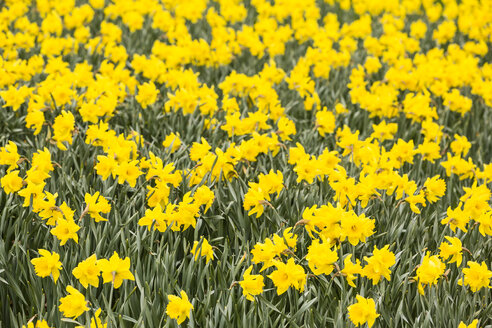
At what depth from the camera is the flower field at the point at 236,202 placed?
2.42 meters

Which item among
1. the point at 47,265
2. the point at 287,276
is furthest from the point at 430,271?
the point at 47,265

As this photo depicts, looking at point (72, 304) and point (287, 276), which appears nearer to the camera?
point (72, 304)

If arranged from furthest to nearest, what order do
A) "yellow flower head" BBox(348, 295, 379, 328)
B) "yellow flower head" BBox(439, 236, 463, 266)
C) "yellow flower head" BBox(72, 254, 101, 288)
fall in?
"yellow flower head" BBox(439, 236, 463, 266) < "yellow flower head" BBox(72, 254, 101, 288) < "yellow flower head" BBox(348, 295, 379, 328)

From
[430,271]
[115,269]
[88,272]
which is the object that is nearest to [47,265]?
[88,272]

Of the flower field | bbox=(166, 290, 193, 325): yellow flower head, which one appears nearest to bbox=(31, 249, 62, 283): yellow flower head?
the flower field

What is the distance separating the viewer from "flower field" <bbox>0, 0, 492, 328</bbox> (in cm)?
242

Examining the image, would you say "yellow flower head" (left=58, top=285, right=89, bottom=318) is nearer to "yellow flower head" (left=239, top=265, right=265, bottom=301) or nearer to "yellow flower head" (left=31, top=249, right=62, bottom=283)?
"yellow flower head" (left=31, top=249, right=62, bottom=283)

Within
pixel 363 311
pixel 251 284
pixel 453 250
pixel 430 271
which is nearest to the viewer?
pixel 363 311

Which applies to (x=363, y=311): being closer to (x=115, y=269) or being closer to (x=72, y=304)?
(x=115, y=269)

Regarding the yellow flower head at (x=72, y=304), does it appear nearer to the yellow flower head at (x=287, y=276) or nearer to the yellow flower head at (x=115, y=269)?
the yellow flower head at (x=115, y=269)

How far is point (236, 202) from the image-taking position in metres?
3.11

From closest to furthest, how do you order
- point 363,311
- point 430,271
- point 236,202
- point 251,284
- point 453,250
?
point 363,311 < point 251,284 < point 430,271 < point 453,250 < point 236,202

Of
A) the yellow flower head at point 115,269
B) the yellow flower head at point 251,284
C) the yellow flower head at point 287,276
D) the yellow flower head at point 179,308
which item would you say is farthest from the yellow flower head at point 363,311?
the yellow flower head at point 115,269

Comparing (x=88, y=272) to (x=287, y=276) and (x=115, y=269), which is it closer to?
(x=115, y=269)
